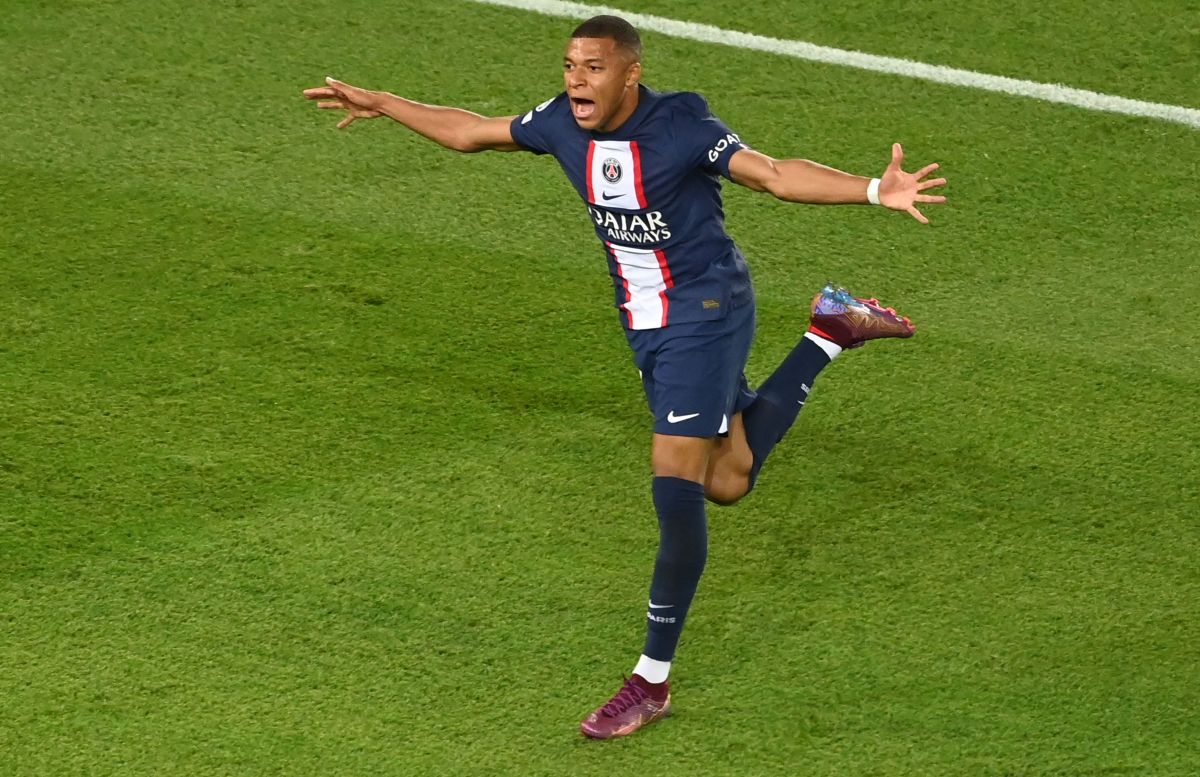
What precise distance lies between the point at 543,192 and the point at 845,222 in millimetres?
1269

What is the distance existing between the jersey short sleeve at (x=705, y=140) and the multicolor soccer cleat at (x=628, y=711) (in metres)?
1.40

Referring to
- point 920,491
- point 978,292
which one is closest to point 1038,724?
point 920,491

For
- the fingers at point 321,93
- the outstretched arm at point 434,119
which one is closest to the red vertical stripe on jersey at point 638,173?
the outstretched arm at point 434,119

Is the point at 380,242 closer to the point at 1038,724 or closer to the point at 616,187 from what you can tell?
the point at 616,187

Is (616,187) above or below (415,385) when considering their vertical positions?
above

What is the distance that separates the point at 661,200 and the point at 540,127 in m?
0.48

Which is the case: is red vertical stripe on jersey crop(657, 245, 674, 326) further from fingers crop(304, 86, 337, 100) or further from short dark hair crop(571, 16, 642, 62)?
fingers crop(304, 86, 337, 100)

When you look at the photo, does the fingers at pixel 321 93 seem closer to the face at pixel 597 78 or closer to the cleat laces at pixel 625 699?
the face at pixel 597 78

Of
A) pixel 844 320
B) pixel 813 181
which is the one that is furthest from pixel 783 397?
pixel 813 181

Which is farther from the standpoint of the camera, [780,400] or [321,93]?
[780,400]

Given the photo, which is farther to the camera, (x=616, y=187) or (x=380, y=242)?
(x=380, y=242)

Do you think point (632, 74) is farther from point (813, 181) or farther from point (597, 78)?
point (813, 181)

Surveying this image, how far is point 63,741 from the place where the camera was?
482cm

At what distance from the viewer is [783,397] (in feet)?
19.1
